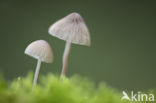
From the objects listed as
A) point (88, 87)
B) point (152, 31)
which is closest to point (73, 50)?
point (152, 31)

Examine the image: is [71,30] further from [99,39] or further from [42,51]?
[99,39]

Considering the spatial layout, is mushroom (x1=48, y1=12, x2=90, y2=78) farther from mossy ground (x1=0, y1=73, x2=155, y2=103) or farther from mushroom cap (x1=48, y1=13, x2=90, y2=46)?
mossy ground (x1=0, y1=73, x2=155, y2=103)

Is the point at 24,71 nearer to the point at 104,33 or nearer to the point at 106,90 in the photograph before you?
the point at 104,33

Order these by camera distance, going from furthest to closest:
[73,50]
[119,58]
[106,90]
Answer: [119,58] → [73,50] → [106,90]

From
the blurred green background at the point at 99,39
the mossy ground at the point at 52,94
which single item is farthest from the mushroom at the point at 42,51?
the blurred green background at the point at 99,39

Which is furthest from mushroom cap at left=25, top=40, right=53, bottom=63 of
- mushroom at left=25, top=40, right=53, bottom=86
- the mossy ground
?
the mossy ground

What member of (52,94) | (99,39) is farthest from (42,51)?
(99,39)
